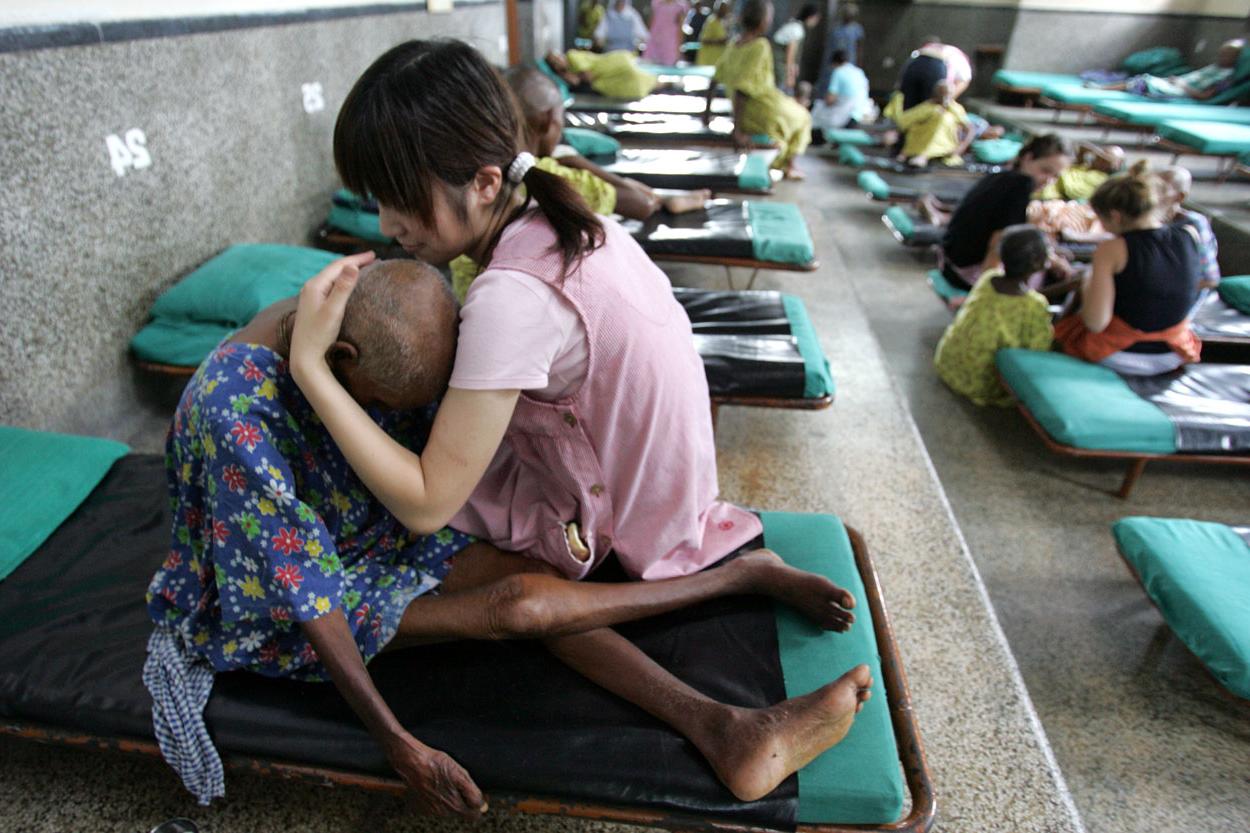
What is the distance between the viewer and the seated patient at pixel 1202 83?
283 inches

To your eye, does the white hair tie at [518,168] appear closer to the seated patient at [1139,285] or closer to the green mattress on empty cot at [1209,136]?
the seated patient at [1139,285]

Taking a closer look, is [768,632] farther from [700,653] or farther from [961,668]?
[961,668]

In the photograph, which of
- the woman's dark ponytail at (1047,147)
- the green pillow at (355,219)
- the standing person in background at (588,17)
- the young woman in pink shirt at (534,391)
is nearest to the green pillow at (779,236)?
the woman's dark ponytail at (1047,147)

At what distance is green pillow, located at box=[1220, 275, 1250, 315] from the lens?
3240 mm

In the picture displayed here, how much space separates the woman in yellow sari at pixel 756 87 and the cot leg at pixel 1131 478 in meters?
4.01

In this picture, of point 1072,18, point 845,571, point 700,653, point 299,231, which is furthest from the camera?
point 1072,18

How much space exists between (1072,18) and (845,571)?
34.4 feet

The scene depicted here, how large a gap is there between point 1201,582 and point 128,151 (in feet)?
9.74

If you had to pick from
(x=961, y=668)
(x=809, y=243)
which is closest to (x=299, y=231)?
(x=809, y=243)

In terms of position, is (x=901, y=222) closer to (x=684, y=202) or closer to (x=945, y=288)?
(x=945, y=288)

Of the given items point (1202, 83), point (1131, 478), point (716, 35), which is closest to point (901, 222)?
point (1131, 478)

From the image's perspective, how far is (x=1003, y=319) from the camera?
114 inches

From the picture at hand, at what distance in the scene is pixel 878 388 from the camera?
9.68 ft

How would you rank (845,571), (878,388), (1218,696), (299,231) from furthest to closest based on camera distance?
(299,231)
(878,388)
(1218,696)
(845,571)
